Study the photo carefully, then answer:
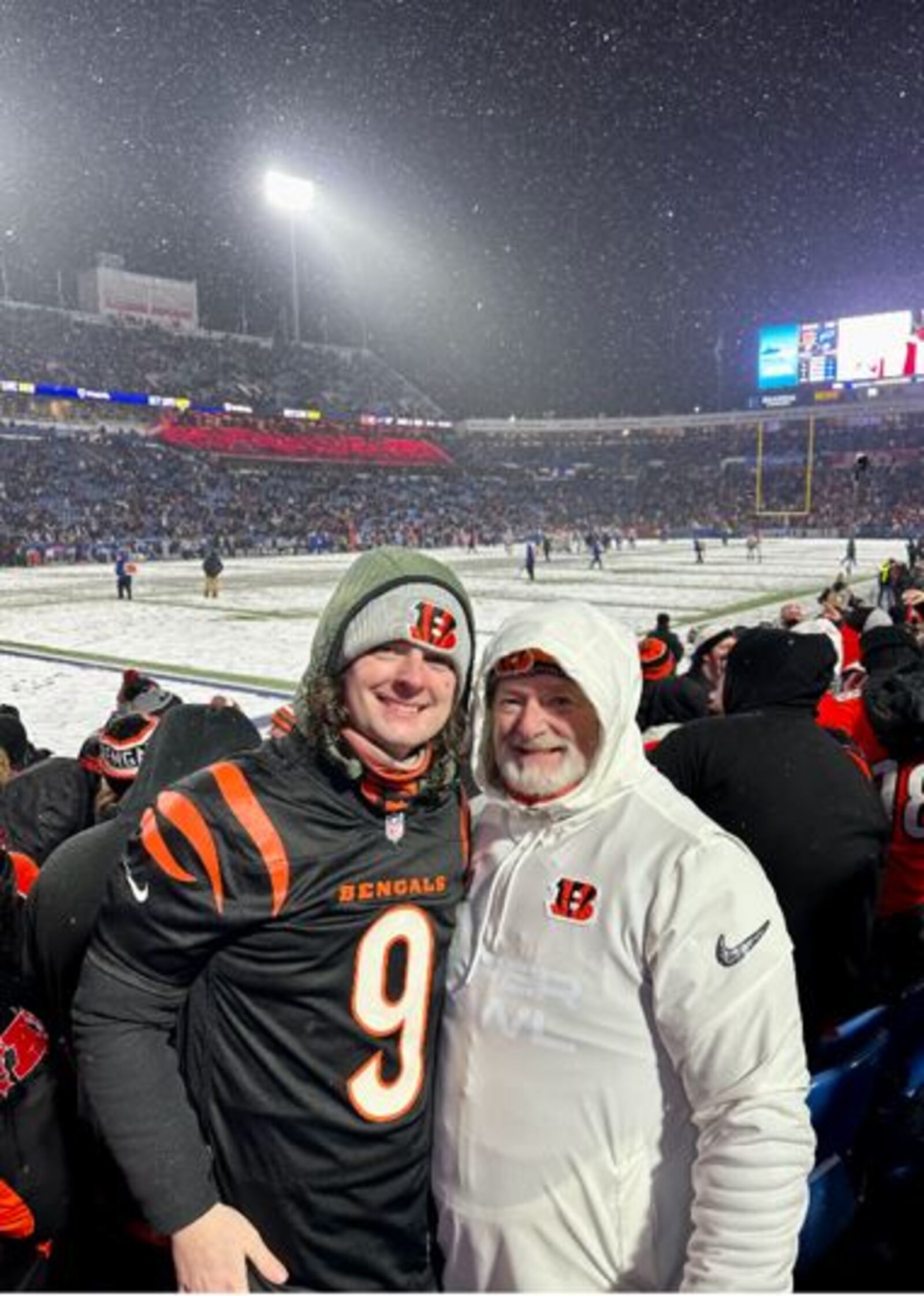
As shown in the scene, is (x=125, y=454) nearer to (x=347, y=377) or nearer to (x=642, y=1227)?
(x=347, y=377)

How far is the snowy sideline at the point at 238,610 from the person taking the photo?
36.5ft

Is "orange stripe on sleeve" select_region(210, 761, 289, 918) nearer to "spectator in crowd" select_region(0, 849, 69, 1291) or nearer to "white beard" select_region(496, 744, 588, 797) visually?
"white beard" select_region(496, 744, 588, 797)

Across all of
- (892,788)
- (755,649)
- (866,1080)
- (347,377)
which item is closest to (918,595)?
(892,788)

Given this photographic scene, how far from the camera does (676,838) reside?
4.72 ft

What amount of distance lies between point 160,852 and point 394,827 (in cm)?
40

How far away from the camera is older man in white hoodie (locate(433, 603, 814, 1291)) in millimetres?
1345

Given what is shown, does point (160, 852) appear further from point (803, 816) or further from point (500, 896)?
point (803, 816)

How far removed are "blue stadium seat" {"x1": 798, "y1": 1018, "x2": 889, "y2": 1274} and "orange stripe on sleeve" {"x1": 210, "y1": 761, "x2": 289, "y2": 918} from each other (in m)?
1.42

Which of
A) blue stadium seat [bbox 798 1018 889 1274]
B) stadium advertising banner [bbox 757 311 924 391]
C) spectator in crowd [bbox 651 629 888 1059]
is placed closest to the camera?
blue stadium seat [bbox 798 1018 889 1274]

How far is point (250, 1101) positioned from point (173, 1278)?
1.86 feet

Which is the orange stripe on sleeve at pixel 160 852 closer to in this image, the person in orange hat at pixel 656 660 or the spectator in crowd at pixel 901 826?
the spectator in crowd at pixel 901 826

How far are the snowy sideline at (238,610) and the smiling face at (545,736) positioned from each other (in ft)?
24.1

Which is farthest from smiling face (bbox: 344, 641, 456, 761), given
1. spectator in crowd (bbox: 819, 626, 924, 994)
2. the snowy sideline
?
the snowy sideline

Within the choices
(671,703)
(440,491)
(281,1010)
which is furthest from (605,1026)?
(440,491)
